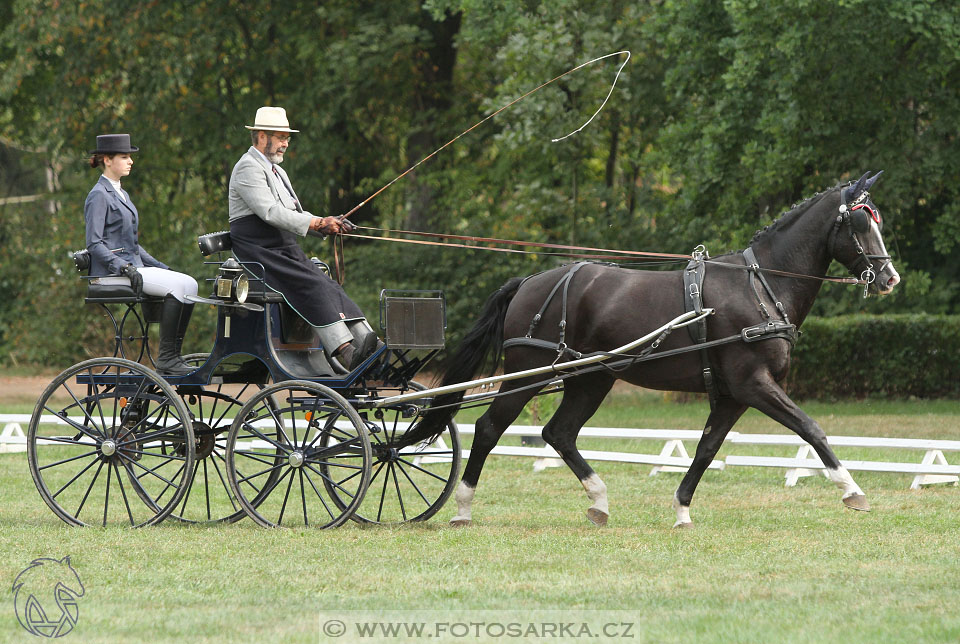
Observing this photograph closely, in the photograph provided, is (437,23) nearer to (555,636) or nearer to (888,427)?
(888,427)

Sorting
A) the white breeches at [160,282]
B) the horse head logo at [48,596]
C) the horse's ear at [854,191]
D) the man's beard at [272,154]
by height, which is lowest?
the horse head logo at [48,596]

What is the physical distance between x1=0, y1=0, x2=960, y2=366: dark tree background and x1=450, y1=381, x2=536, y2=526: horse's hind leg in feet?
27.9

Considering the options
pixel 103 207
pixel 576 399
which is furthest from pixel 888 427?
pixel 103 207

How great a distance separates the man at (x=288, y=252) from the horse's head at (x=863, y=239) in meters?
2.95

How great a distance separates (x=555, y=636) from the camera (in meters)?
4.77

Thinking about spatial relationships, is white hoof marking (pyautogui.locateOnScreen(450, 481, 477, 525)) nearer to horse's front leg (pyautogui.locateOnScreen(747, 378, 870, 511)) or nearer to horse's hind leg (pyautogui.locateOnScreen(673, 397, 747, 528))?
horse's hind leg (pyautogui.locateOnScreen(673, 397, 747, 528))

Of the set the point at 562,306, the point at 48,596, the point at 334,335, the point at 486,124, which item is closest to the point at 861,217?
the point at 562,306

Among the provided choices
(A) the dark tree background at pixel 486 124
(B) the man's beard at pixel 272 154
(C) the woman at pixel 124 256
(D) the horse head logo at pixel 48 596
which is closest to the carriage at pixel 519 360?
(C) the woman at pixel 124 256

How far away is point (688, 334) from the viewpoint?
758 cm

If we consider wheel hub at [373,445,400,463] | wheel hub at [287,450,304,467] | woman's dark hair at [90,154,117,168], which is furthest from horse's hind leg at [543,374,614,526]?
woman's dark hair at [90,154,117,168]

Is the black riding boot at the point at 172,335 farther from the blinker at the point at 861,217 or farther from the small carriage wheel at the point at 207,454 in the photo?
the blinker at the point at 861,217

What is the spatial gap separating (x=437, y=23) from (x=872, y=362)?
32.7ft

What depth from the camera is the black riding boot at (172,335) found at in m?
7.75

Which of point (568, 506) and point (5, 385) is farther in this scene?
point (5, 385)
